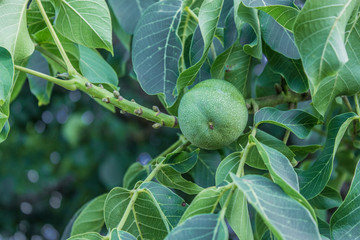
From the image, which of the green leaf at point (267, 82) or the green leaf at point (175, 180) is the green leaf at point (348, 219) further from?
the green leaf at point (267, 82)

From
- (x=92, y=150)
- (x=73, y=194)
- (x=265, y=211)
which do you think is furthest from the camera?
(x=73, y=194)

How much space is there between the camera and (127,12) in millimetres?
1337

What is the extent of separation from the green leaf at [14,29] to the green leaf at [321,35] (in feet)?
1.77

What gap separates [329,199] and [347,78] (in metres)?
0.31

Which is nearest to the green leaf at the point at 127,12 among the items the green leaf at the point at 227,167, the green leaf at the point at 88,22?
the green leaf at the point at 88,22

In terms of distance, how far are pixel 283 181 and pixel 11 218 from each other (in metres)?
3.37

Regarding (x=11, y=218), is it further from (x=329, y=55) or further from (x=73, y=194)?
(x=329, y=55)

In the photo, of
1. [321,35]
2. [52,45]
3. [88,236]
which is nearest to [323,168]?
[321,35]

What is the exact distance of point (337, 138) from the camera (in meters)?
0.81

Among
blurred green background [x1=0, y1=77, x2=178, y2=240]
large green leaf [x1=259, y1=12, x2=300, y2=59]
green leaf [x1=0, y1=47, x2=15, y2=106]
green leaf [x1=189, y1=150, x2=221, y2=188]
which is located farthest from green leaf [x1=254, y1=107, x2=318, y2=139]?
blurred green background [x1=0, y1=77, x2=178, y2=240]

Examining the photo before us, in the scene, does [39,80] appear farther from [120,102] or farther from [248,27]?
[248,27]

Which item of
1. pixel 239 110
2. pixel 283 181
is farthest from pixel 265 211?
pixel 239 110

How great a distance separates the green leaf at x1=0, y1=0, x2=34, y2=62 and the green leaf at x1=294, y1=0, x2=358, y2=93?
54cm

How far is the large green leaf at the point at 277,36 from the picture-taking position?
92 cm
